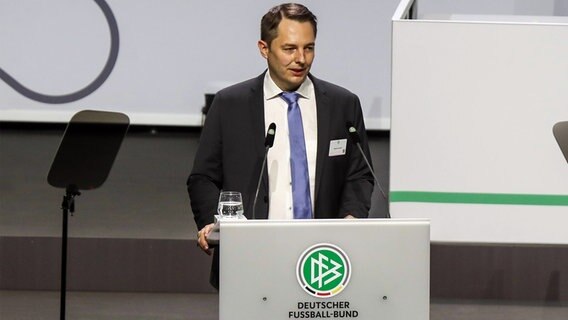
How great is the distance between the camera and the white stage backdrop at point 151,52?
6.88 m

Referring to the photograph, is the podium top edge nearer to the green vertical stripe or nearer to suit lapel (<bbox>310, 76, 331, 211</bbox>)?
suit lapel (<bbox>310, 76, 331, 211</bbox>)

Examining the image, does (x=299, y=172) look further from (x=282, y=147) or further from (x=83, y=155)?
(x=83, y=155)

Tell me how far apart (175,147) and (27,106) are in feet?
3.29

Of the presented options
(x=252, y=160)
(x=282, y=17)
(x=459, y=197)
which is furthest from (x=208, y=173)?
(x=459, y=197)

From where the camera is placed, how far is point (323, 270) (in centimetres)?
248

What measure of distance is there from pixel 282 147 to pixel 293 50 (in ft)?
0.93

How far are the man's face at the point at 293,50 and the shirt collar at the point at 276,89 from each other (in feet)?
0.28

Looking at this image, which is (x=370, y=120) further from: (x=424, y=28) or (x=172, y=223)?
(x=424, y=28)

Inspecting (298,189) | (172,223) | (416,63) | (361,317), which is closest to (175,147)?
(172,223)

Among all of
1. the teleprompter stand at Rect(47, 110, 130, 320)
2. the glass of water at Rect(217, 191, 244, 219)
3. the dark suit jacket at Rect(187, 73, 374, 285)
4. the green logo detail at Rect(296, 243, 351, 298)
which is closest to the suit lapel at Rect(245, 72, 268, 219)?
the dark suit jacket at Rect(187, 73, 374, 285)

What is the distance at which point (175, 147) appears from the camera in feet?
23.9

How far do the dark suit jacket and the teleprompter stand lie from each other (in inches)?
48.9

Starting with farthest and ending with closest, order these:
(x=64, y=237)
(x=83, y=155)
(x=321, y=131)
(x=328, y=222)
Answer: (x=83, y=155) → (x=64, y=237) → (x=321, y=131) → (x=328, y=222)

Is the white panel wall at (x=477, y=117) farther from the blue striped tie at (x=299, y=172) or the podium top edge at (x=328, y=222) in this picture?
the podium top edge at (x=328, y=222)
